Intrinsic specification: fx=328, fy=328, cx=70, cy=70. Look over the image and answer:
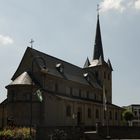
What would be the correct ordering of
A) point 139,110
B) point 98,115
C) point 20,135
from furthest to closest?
point 139,110
point 98,115
point 20,135

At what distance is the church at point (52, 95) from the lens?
5047cm

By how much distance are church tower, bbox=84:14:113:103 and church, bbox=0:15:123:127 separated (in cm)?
65

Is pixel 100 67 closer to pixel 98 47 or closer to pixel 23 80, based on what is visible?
pixel 98 47

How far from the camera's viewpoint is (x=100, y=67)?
2923 inches

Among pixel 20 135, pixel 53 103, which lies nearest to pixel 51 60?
pixel 53 103

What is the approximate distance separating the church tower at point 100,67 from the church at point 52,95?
2.12 ft

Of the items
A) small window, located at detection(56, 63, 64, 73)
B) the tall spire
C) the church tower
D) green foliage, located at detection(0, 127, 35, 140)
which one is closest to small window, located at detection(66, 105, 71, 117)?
small window, located at detection(56, 63, 64, 73)

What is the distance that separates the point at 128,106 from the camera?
10712 cm

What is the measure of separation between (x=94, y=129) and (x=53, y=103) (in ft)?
25.4

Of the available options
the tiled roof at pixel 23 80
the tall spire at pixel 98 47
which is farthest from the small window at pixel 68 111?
the tall spire at pixel 98 47

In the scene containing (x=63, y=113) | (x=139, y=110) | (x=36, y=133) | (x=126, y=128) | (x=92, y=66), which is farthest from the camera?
(x=139, y=110)

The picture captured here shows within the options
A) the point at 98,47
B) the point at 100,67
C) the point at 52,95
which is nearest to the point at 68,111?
the point at 52,95

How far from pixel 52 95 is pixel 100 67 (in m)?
23.8

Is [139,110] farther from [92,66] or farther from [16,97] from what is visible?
[16,97]
